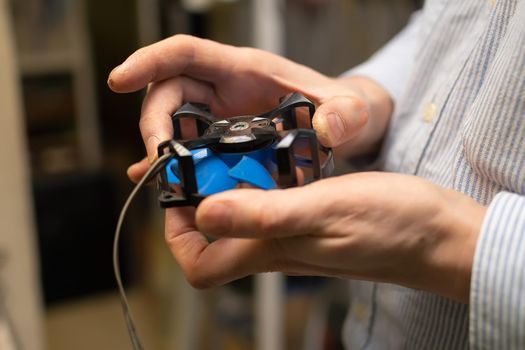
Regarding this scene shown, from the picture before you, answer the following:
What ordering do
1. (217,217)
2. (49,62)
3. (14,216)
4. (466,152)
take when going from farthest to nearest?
1. (49,62)
2. (14,216)
3. (466,152)
4. (217,217)

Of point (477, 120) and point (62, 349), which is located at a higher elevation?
point (477, 120)

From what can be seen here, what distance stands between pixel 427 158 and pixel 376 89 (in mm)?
162

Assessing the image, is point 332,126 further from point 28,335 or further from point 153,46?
point 28,335

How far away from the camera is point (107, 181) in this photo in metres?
2.15

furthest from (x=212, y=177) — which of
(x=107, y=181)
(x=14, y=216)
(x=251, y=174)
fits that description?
(x=107, y=181)

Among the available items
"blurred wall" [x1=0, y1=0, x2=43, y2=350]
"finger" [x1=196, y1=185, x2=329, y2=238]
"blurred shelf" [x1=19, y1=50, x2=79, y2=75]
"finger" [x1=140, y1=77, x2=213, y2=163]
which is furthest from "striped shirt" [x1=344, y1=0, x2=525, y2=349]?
"blurred shelf" [x1=19, y1=50, x2=79, y2=75]

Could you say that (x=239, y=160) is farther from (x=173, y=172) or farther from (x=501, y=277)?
(x=501, y=277)

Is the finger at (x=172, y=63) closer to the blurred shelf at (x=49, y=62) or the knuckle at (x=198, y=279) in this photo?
the knuckle at (x=198, y=279)

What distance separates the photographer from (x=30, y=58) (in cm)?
205

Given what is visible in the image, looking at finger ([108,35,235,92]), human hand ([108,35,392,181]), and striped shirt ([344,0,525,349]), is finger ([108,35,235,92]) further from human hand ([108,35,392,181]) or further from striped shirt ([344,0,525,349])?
striped shirt ([344,0,525,349])

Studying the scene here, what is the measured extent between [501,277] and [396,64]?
1.27ft

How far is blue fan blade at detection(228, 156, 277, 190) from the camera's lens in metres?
0.41

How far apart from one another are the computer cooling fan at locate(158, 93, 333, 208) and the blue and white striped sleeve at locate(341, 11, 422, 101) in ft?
0.81

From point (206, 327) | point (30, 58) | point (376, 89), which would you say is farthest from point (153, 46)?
point (30, 58)
